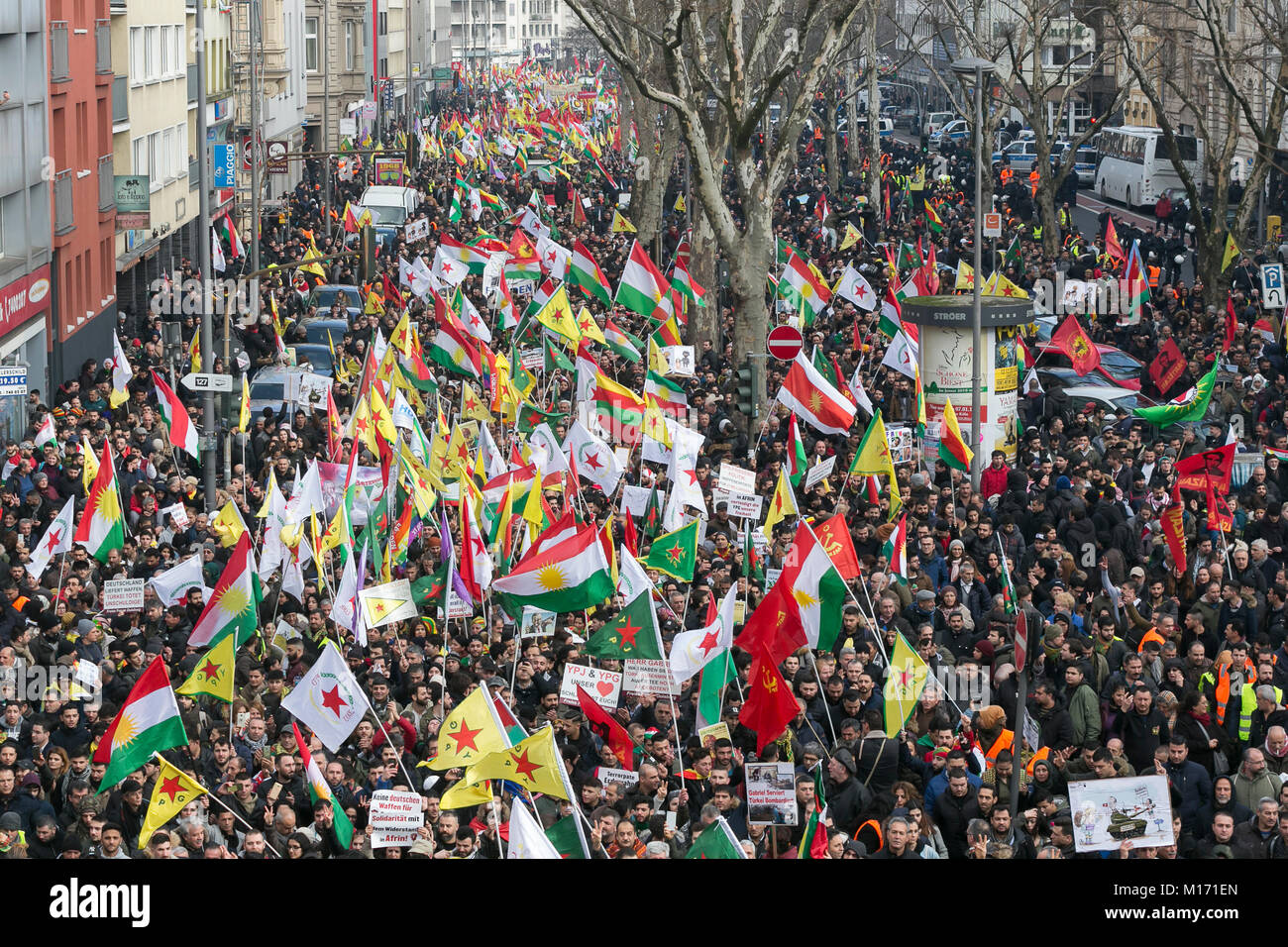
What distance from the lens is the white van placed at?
49344 mm

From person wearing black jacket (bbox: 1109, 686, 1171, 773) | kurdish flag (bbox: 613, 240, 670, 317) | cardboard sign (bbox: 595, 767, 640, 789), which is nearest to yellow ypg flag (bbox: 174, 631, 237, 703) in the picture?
cardboard sign (bbox: 595, 767, 640, 789)

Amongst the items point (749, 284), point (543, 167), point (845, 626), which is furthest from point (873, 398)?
point (543, 167)

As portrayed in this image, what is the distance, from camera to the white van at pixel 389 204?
49.3 metres

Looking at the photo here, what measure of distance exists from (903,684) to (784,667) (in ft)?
5.77

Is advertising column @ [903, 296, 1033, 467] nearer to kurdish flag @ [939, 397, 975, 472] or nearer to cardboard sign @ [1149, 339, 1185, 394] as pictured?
cardboard sign @ [1149, 339, 1185, 394]

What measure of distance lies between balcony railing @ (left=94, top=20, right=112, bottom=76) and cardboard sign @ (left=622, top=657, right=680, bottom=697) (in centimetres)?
2792

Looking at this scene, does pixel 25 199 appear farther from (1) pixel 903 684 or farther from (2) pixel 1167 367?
(1) pixel 903 684

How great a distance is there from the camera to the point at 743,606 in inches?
575

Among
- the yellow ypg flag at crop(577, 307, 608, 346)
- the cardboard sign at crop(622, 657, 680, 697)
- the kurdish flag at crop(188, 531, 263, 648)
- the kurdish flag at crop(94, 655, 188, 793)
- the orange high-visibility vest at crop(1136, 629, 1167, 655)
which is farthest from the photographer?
the yellow ypg flag at crop(577, 307, 608, 346)

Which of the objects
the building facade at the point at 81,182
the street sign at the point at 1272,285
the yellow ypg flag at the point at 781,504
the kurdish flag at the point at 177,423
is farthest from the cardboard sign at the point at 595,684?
the building facade at the point at 81,182

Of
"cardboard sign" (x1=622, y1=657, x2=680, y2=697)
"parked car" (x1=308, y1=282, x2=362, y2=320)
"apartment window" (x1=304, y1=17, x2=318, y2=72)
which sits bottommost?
"cardboard sign" (x1=622, y1=657, x2=680, y2=697)

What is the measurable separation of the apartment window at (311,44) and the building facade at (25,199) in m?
53.3

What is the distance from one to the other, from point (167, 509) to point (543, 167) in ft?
144

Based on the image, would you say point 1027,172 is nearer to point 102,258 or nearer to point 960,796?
point 102,258
